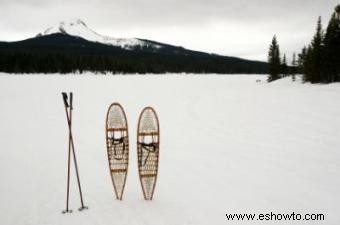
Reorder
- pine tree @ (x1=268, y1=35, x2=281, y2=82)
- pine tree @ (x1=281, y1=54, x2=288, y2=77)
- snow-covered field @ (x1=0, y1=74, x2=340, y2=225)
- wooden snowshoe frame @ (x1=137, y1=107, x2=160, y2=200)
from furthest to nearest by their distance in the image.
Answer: pine tree @ (x1=281, y1=54, x2=288, y2=77) → pine tree @ (x1=268, y1=35, x2=281, y2=82) → wooden snowshoe frame @ (x1=137, y1=107, x2=160, y2=200) → snow-covered field @ (x1=0, y1=74, x2=340, y2=225)

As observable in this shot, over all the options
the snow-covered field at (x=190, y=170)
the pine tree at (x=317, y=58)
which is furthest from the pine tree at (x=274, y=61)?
the snow-covered field at (x=190, y=170)

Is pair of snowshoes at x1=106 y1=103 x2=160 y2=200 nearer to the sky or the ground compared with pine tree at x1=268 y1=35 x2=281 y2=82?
nearer to the ground

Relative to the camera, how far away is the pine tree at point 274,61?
47.4 metres

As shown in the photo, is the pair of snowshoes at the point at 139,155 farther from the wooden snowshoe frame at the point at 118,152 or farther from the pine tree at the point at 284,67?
the pine tree at the point at 284,67

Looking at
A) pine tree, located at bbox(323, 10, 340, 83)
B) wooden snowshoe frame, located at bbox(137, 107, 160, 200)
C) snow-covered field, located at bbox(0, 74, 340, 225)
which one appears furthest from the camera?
pine tree, located at bbox(323, 10, 340, 83)

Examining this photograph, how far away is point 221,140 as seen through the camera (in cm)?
1159

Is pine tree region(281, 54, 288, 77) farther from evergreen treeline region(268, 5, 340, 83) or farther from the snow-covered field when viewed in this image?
the snow-covered field

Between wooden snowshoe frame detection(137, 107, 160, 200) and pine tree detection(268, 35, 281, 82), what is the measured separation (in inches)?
1722

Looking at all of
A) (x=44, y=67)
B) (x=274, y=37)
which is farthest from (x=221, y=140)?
(x=44, y=67)

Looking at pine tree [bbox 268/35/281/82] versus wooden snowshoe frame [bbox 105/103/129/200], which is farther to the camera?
pine tree [bbox 268/35/281/82]

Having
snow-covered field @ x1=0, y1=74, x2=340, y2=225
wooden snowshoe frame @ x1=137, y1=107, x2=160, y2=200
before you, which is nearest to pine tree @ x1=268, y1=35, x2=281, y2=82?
snow-covered field @ x1=0, y1=74, x2=340, y2=225

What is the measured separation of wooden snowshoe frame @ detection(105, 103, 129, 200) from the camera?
690cm

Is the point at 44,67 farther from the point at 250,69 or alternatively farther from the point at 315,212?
the point at 250,69

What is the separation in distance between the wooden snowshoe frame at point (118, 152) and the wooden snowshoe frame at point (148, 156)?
341mm
